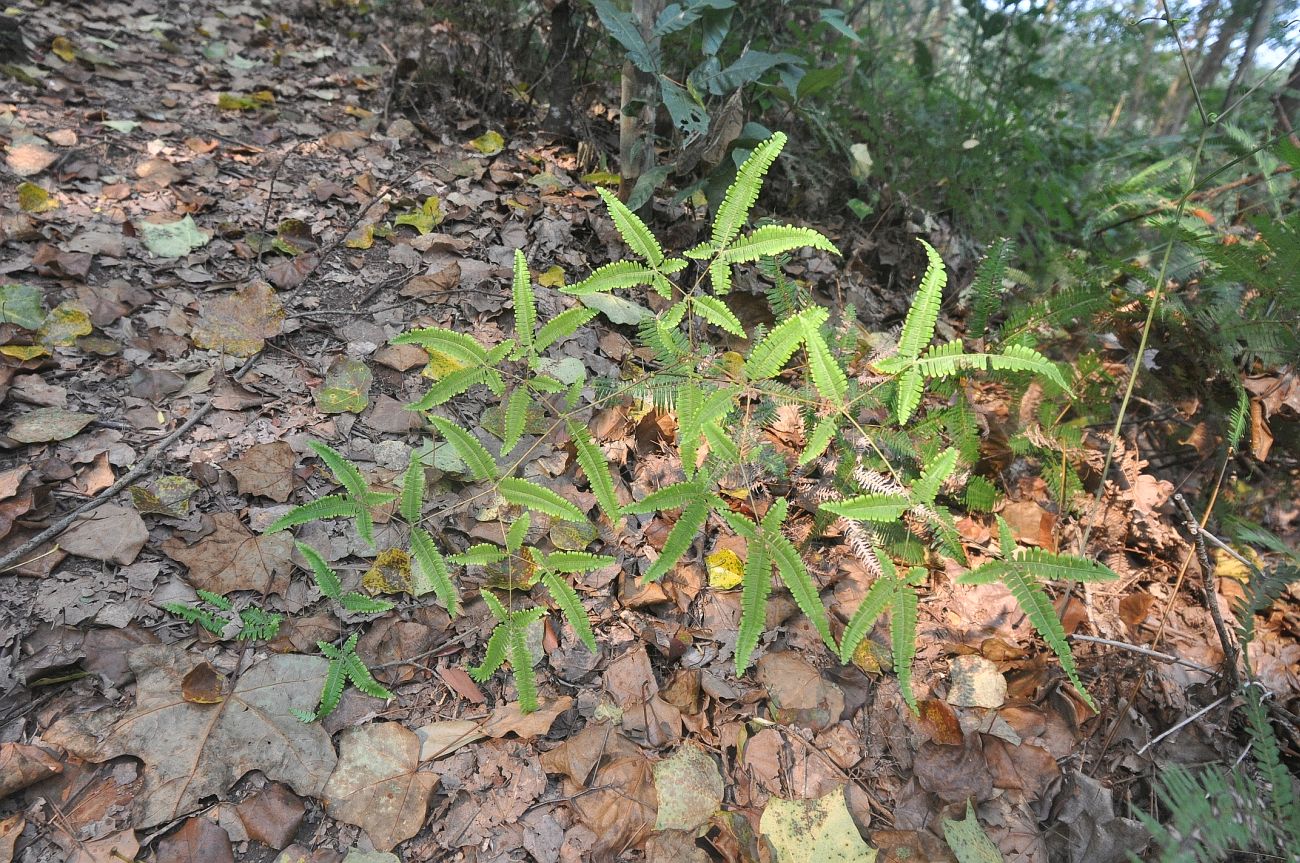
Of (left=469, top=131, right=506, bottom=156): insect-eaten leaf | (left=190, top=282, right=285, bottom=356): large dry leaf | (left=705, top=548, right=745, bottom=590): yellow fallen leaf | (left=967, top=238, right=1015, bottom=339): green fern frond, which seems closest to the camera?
(left=705, top=548, right=745, bottom=590): yellow fallen leaf

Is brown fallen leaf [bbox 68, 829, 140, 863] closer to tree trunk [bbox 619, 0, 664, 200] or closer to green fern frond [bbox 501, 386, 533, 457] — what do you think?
green fern frond [bbox 501, 386, 533, 457]

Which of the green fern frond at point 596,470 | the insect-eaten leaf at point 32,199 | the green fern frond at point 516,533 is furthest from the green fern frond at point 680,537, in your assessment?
the insect-eaten leaf at point 32,199

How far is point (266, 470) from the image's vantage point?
2.14 meters

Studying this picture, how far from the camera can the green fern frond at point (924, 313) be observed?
1.58m

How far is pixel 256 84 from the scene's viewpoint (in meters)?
3.86

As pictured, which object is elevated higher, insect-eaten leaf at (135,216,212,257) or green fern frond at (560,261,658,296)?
green fern frond at (560,261,658,296)

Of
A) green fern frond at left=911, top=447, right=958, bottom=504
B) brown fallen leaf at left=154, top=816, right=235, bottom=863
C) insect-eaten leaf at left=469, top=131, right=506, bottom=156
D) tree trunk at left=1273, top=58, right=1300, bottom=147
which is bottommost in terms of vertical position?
brown fallen leaf at left=154, top=816, right=235, bottom=863

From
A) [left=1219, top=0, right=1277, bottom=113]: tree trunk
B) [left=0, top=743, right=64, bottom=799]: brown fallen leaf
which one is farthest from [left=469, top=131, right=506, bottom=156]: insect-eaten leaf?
[left=1219, top=0, right=1277, bottom=113]: tree trunk

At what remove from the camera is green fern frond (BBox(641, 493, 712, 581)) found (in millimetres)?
1627

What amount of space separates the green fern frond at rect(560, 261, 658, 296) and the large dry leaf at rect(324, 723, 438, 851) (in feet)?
3.93

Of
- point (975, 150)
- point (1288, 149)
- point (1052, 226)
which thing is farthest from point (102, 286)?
point (1052, 226)

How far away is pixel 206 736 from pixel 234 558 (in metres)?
0.49

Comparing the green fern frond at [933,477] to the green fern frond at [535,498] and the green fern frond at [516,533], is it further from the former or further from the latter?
the green fern frond at [516,533]

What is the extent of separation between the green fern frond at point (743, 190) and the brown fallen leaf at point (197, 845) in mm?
1727
